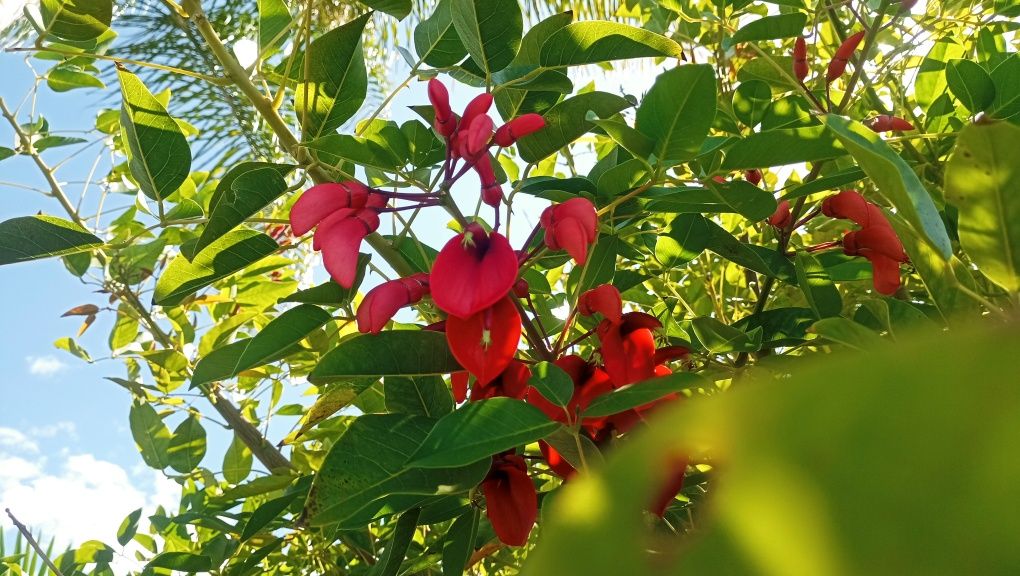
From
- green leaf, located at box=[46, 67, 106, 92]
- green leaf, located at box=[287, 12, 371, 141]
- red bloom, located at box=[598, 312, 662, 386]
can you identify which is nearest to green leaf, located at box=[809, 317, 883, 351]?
red bloom, located at box=[598, 312, 662, 386]

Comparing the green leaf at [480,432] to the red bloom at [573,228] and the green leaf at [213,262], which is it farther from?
the green leaf at [213,262]

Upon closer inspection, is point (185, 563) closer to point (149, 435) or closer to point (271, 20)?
point (149, 435)

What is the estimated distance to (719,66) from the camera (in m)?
A: 1.09

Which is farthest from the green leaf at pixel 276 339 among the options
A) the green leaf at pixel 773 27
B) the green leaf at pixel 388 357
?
the green leaf at pixel 773 27

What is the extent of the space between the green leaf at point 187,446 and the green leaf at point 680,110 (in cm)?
82

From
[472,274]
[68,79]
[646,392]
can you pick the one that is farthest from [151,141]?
[68,79]

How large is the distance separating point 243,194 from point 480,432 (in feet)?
0.90

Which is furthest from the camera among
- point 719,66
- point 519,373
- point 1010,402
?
point 719,66

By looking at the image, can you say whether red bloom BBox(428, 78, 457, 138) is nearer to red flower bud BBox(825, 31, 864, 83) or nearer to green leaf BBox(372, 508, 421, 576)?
green leaf BBox(372, 508, 421, 576)

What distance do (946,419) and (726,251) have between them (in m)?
0.60

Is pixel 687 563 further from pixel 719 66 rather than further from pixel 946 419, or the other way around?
pixel 719 66

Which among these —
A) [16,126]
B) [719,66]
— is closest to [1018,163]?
[719,66]

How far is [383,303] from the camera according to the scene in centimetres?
50

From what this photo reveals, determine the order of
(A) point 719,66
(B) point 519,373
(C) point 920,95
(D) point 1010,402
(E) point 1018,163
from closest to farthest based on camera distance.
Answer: (D) point 1010,402, (E) point 1018,163, (B) point 519,373, (C) point 920,95, (A) point 719,66
